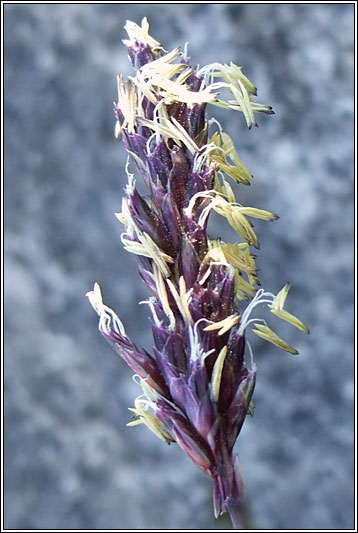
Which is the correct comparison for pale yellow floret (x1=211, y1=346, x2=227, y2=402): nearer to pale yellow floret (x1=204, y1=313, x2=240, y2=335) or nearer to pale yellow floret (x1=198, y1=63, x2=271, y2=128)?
pale yellow floret (x1=204, y1=313, x2=240, y2=335)

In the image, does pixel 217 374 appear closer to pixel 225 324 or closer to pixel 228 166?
pixel 225 324

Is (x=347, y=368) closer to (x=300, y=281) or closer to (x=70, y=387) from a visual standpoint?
(x=300, y=281)

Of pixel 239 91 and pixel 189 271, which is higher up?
pixel 239 91

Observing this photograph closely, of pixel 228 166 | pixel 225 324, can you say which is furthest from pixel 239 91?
pixel 225 324

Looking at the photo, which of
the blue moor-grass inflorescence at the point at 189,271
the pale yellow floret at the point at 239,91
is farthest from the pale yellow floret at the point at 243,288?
the pale yellow floret at the point at 239,91

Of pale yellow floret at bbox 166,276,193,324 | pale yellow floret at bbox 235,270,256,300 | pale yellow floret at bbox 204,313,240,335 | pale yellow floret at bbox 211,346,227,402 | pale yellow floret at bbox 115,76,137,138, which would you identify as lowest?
pale yellow floret at bbox 211,346,227,402

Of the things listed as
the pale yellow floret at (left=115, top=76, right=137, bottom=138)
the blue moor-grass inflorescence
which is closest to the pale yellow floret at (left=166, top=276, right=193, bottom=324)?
the blue moor-grass inflorescence

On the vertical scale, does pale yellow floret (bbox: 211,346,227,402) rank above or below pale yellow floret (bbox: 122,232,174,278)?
below
